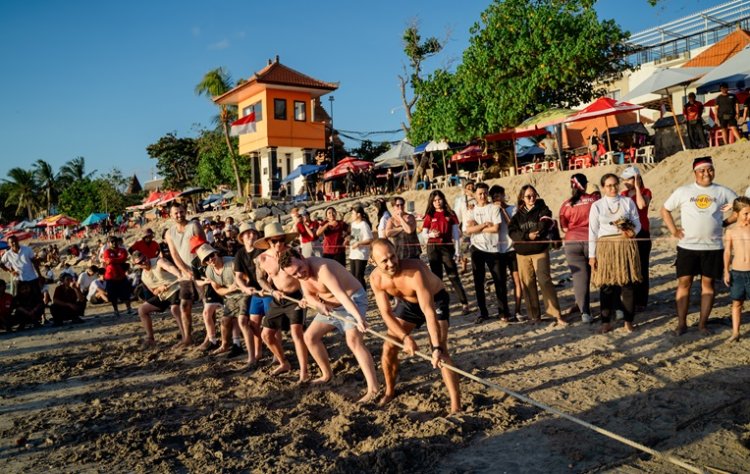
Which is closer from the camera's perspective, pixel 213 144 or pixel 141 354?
pixel 141 354

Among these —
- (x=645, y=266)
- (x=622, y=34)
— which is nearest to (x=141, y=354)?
(x=645, y=266)

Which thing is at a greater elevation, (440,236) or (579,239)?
(440,236)

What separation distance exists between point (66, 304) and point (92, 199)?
4536cm

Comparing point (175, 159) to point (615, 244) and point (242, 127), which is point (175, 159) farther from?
point (615, 244)

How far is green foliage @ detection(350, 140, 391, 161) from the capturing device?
3678 centimetres

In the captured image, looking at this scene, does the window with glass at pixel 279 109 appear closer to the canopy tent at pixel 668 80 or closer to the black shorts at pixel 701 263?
the canopy tent at pixel 668 80

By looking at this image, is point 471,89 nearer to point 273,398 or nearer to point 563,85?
point 563,85

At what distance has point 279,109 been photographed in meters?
31.9

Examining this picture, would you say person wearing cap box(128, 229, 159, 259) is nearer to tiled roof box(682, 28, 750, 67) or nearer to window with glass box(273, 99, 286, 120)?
window with glass box(273, 99, 286, 120)

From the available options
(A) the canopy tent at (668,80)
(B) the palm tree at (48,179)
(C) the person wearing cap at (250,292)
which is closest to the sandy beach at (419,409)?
(C) the person wearing cap at (250,292)

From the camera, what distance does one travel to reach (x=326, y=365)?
6.12 meters

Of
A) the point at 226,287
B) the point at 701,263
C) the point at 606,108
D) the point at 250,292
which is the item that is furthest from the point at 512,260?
the point at 606,108

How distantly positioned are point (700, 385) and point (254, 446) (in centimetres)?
392

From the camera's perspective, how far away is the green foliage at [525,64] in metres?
20.9
